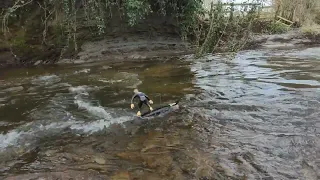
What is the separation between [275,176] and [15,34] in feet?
41.4

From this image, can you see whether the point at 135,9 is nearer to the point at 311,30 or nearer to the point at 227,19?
the point at 227,19

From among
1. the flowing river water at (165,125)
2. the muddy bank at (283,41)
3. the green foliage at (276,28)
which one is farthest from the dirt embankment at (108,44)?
the green foliage at (276,28)

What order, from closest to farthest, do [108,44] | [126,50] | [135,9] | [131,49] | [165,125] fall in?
[165,125]
[135,9]
[108,44]
[126,50]
[131,49]

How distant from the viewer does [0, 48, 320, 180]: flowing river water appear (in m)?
5.55

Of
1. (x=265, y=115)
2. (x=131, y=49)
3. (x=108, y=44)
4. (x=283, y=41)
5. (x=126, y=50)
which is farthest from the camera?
(x=283, y=41)

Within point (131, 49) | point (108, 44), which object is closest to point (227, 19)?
point (131, 49)

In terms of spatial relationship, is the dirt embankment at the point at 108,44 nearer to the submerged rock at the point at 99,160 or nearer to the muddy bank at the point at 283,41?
the muddy bank at the point at 283,41

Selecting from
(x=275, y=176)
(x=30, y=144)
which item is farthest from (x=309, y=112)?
Result: (x=30, y=144)

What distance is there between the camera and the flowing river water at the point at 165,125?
5.55 m

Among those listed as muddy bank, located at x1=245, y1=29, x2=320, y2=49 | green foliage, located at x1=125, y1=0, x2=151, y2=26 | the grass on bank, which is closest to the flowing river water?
green foliage, located at x1=125, y1=0, x2=151, y2=26

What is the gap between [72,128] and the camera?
7516 millimetres

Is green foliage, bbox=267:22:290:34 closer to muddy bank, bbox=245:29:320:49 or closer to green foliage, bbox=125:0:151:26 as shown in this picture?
muddy bank, bbox=245:29:320:49

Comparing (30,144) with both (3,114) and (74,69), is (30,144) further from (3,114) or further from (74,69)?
(74,69)

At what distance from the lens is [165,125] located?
7547 mm
